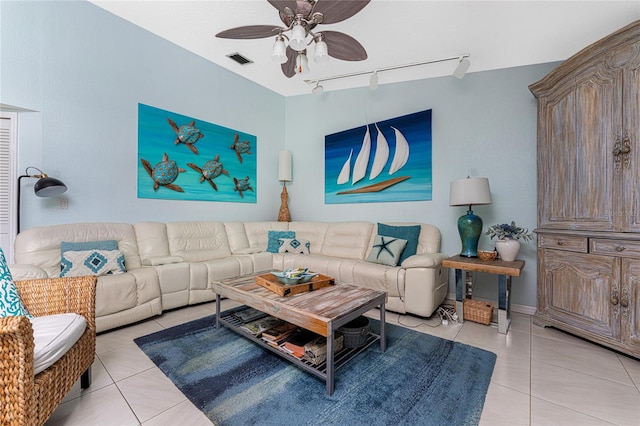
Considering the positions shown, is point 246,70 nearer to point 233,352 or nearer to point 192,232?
point 192,232

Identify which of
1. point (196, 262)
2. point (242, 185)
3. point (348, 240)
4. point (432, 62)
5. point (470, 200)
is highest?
point (432, 62)

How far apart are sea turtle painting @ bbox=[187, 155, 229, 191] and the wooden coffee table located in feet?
6.45

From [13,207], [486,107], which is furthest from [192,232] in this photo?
[486,107]

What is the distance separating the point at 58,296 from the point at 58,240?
139cm

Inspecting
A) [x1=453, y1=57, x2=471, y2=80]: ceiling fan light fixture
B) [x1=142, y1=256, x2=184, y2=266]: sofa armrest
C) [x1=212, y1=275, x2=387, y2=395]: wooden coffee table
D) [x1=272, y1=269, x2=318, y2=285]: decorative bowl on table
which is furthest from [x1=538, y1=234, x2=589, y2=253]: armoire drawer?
[x1=142, y1=256, x2=184, y2=266]: sofa armrest

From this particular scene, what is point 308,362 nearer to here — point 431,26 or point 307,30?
point 307,30

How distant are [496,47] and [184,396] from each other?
3963 mm

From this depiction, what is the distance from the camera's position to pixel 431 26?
2545 millimetres

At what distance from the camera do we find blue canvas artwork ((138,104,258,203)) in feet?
10.4

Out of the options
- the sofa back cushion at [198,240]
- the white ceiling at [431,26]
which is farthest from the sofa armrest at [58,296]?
the white ceiling at [431,26]

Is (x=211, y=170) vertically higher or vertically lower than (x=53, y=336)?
higher

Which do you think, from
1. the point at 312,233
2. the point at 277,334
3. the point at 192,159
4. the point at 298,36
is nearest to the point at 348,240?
the point at 312,233

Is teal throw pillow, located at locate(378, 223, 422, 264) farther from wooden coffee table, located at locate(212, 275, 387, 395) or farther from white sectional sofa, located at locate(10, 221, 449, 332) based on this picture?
wooden coffee table, located at locate(212, 275, 387, 395)

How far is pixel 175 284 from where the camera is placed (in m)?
2.70
